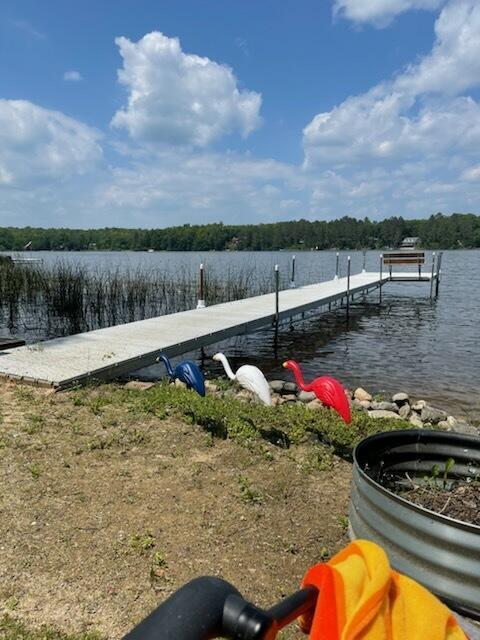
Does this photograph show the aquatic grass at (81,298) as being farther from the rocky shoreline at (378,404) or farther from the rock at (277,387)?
the rocky shoreline at (378,404)

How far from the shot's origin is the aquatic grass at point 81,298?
15016 millimetres

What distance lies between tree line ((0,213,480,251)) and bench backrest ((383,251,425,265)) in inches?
2084

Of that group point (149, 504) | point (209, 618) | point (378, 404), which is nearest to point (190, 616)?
point (209, 618)

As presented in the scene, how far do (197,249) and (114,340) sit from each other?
244ft

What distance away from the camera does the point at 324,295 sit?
16.2 metres

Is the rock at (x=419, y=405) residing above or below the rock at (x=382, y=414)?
below

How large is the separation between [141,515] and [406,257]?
20422 millimetres

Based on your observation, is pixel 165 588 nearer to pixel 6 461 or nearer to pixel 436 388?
pixel 6 461

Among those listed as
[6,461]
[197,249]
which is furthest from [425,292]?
[197,249]

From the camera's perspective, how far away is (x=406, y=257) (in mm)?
21734

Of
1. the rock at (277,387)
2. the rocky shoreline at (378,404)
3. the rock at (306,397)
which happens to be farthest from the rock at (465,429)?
the rock at (277,387)

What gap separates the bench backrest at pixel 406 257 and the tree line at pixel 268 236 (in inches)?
2084

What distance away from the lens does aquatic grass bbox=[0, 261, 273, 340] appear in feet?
49.3

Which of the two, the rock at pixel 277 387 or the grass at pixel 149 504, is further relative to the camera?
the rock at pixel 277 387
